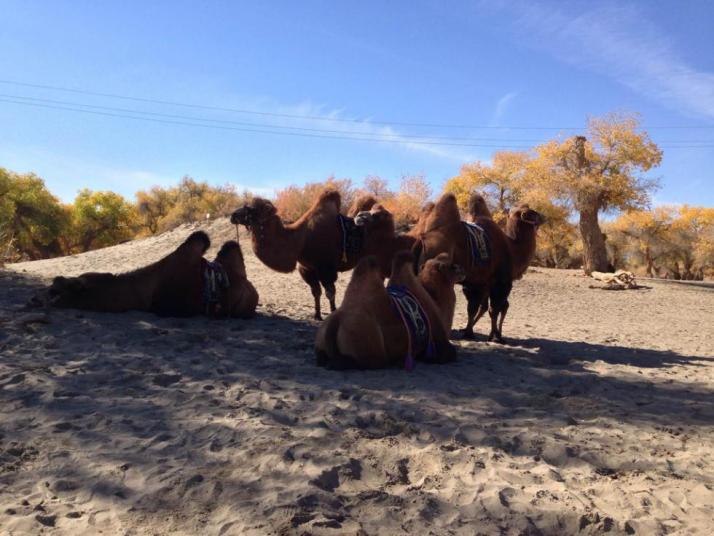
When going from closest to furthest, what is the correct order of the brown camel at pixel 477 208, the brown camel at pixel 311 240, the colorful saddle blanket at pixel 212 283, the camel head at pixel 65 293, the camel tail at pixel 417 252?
the camel tail at pixel 417 252 < the camel head at pixel 65 293 < the colorful saddle blanket at pixel 212 283 < the brown camel at pixel 311 240 < the brown camel at pixel 477 208

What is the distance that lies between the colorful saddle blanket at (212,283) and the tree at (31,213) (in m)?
35.2

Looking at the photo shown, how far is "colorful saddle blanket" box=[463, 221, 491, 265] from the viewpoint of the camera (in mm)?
8539

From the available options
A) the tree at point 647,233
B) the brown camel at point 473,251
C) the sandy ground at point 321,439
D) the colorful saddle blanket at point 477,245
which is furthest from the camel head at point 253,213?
the tree at point 647,233

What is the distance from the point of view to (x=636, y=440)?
174 inches

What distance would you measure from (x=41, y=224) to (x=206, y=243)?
37.0 meters

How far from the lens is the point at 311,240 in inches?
382

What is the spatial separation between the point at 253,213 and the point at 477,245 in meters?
3.40

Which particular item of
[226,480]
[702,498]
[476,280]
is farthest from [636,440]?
[476,280]

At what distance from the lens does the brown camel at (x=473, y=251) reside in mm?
8211

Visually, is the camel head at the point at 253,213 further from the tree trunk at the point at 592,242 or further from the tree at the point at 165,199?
the tree at the point at 165,199

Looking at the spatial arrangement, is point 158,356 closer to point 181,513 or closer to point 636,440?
point 181,513

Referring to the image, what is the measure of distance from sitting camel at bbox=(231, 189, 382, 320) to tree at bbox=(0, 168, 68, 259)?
34.7 metres

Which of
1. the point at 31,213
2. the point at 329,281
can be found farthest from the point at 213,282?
the point at 31,213

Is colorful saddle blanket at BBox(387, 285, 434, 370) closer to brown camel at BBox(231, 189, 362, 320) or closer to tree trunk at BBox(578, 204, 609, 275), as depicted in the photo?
brown camel at BBox(231, 189, 362, 320)
